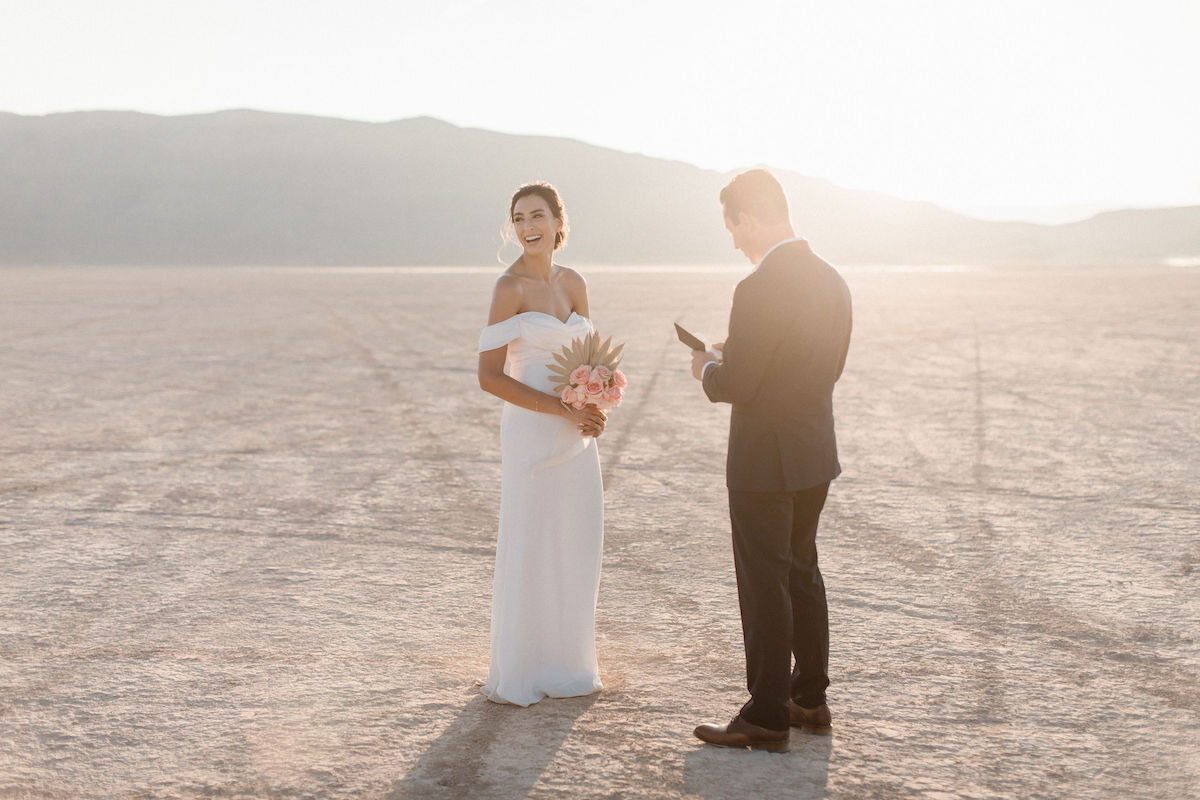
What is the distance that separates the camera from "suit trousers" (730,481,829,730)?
3754 millimetres

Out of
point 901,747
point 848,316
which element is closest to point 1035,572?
point 901,747

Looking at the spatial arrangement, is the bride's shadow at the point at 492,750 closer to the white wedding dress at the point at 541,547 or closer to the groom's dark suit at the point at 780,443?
the white wedding dress at the point at 541,547

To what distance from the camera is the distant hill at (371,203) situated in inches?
4318

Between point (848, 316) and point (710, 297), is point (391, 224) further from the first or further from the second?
point (848, 316)

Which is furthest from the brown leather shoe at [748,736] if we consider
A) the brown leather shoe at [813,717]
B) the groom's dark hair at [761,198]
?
the groom's dark hair at [761,198]

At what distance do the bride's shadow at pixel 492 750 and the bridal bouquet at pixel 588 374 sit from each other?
1204mm

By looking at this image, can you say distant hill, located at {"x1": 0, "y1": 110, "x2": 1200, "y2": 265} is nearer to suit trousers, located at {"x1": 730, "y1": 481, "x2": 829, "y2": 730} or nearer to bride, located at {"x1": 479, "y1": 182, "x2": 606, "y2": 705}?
bride, located at {"x1": 479, "y1": 182, "x2": 606, "y2": 705}

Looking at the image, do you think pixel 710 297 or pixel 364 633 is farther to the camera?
pixel 710 297

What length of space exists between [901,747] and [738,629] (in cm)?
136

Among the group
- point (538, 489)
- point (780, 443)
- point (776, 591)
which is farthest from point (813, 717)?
point (538, 489)

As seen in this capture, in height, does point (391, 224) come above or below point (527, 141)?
Answer: below

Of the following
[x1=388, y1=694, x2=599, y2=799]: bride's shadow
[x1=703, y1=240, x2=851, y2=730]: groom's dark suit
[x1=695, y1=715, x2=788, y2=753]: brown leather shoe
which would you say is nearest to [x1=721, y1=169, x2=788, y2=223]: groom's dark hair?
[x1=703, y1=240, x2=851, y2=730]: groom's dark suit

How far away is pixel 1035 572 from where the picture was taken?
5.92 metres

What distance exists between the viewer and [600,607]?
18.0 feet
